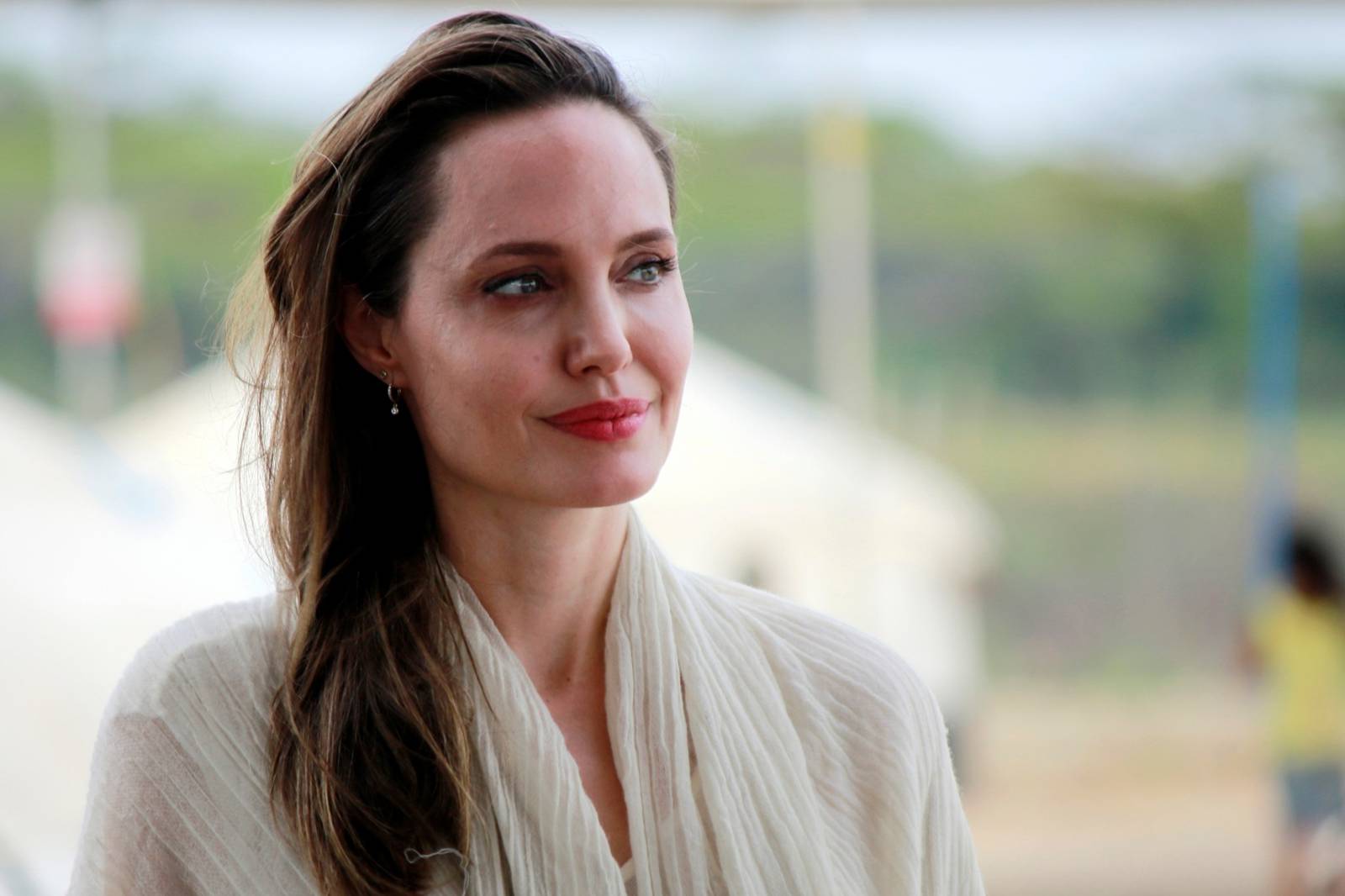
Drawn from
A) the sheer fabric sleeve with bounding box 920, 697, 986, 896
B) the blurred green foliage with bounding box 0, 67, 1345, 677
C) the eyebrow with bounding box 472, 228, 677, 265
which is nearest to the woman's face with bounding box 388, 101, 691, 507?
the eyebrow with bounding box 472, 228, 677, 265

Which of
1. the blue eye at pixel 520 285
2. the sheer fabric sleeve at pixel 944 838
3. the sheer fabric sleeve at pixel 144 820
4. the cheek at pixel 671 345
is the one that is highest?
the blue eye at pixel 520 285

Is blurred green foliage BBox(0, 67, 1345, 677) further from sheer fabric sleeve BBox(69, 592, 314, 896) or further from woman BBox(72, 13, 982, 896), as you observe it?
sheer fabric sleeve BBox(69, 592, 314, 896)

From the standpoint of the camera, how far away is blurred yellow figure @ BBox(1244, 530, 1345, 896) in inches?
202

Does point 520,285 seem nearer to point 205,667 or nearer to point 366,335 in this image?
point 366,335

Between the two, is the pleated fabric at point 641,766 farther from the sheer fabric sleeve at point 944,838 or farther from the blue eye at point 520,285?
the blue eye at point 520,285

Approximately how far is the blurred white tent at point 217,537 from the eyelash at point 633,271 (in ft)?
4.45

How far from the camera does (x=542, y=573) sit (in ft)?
4.85

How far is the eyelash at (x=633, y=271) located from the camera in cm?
138

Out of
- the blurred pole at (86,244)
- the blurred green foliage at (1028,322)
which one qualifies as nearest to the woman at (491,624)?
the blurred pole at (86,244)

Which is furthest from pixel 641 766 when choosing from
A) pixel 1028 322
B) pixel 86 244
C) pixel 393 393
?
pixel 1028 322

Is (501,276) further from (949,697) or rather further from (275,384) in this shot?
(949,697)

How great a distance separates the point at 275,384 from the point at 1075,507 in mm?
9580

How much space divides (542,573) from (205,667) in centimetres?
29

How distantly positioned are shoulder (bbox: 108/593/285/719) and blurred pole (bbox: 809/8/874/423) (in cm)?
583
